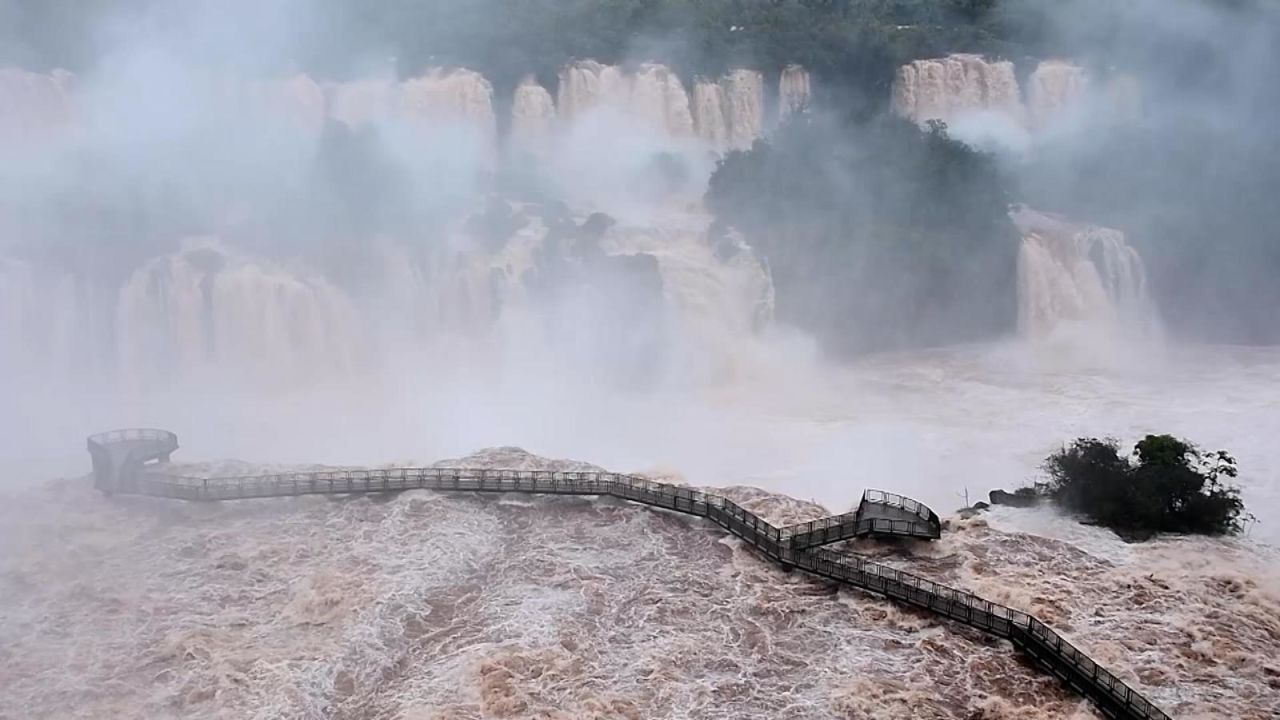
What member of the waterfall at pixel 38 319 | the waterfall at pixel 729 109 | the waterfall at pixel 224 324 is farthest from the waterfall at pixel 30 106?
the waterfall at pixel 729 109

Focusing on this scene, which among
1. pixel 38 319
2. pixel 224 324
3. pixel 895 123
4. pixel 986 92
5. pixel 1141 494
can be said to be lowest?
pixel 1141 494

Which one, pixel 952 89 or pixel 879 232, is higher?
pixel 952 89

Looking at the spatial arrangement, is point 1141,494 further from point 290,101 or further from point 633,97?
point 290,101

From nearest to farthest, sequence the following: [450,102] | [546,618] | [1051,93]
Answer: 1. [546,618]
2. [450,102]
3. [1051,93]

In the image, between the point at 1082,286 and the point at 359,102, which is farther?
the point at 359,102

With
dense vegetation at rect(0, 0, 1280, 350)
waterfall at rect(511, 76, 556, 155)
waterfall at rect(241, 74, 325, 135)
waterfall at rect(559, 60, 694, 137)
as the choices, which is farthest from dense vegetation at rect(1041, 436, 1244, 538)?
waterfall at rect(241, 74, 325, 135)

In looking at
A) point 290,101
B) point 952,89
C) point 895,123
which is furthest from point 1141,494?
point 290,101

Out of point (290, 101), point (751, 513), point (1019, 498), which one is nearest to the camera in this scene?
point (751, 513)

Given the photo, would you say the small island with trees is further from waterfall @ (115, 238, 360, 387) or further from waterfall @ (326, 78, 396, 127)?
waterfall @ (326, 78, 396, 127)
